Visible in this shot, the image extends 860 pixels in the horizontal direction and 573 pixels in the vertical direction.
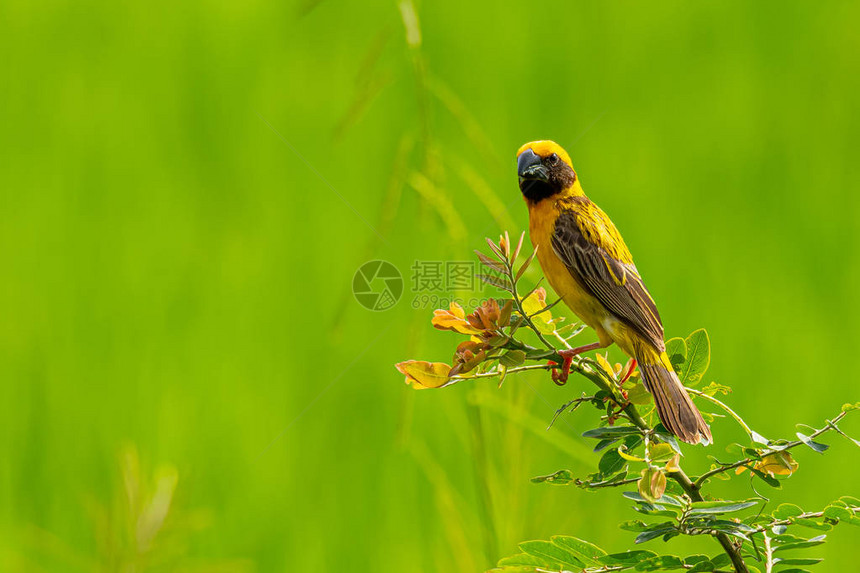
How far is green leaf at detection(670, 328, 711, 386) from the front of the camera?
111 centimetres

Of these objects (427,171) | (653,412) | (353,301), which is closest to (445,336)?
(353,301)

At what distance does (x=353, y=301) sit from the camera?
3287 mm

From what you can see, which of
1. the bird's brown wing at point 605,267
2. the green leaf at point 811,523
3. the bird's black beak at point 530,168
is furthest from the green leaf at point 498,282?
the bird's black beak at point 530,168

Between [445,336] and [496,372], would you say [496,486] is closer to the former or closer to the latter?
[496,372]

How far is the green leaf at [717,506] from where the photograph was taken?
84 cm

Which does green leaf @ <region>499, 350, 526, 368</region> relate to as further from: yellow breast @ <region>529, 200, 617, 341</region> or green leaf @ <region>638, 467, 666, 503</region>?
yellow breast @ <region>529, 200, 617, 341</region>

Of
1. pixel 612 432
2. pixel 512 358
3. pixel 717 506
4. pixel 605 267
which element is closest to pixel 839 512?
pixel 717 506

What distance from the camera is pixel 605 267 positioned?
1.74 metres

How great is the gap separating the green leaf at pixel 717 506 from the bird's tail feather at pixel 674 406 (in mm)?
164

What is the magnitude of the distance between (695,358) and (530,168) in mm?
815

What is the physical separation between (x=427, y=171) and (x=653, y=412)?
0.88 metres

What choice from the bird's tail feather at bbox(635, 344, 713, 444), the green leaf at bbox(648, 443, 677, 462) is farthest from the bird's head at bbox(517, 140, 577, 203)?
the green leaf at bbox(648, 443, 677, 462)

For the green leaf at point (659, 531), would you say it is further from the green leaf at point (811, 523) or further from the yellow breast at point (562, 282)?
the yellow breast at point (562, 282)

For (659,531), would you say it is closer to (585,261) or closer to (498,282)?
(498,282)
